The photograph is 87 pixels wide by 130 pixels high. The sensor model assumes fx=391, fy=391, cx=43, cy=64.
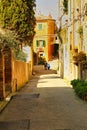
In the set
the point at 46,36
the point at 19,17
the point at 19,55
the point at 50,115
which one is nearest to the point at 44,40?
the point at 46,36

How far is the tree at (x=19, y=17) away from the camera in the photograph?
4222 centimetres

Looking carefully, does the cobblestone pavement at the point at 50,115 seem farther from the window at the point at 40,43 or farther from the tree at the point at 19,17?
the window at the point at 40,43

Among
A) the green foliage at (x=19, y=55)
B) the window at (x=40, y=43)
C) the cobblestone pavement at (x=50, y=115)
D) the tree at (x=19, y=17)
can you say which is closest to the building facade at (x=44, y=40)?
the window at (x=40, y=43)

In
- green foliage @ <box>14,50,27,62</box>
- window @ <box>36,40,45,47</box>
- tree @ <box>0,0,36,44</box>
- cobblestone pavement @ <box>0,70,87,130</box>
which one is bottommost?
cobblestone pavement @ <box>0,70,87,130</box>

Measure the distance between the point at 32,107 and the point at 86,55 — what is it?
35.9 ft

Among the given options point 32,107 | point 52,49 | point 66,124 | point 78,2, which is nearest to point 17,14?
point 78,2

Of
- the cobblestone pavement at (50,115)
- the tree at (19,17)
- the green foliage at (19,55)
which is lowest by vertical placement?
the cobblestone pavement at (50,115)

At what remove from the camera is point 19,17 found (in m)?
42.8

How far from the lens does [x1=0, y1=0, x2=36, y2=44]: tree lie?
42219 mm

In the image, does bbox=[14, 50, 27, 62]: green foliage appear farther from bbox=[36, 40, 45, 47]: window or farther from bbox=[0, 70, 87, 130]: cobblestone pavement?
bbox=[36, 40, 45, 47]: window

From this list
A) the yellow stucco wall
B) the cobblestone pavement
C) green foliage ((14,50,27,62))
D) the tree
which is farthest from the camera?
the yellow stucco wall

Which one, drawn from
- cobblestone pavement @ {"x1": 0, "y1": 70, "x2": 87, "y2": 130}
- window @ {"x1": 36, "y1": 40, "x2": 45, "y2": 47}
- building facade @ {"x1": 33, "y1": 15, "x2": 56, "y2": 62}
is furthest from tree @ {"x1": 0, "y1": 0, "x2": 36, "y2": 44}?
window @ {"x1": 36, "y1": 40, "x2": 45, "y2": 47}

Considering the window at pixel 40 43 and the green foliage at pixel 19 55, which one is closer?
the green foliage at pixel 19 55

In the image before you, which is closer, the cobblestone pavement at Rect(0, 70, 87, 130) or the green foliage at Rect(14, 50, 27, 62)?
the cobblestone pavement at Rect(0, 70, 87, 130)
